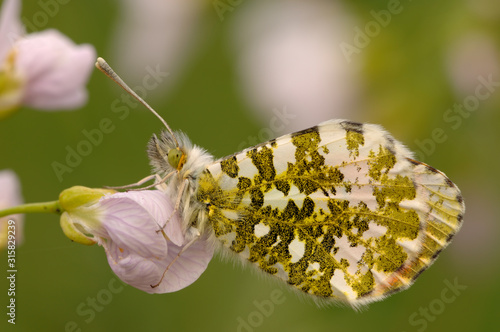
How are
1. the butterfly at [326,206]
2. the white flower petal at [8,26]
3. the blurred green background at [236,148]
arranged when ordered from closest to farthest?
the white flower petal at [8,26] → the butterfly at [326,206] → the blurred green background at [236,148]

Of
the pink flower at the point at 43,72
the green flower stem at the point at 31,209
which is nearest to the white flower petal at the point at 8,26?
the pink flower at the point at 43,72

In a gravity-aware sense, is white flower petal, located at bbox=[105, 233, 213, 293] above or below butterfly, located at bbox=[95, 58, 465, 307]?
below

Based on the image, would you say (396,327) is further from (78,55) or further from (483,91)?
(78,55)

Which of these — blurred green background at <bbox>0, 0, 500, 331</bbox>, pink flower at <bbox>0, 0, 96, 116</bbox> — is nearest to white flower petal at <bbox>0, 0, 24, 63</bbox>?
pink flower at <bbox>0, 0, 96, 116</bbox>

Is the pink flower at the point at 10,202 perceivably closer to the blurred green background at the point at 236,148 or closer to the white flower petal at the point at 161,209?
the white flower petal at the point at 161,209

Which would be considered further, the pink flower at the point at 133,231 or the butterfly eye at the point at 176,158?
the butterfly eye at the point at 176,158

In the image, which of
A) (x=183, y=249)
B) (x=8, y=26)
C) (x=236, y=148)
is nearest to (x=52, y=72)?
(x=8, y=26)

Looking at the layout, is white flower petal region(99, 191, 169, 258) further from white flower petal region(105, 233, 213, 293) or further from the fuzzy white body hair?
the fuzzy white body hair
